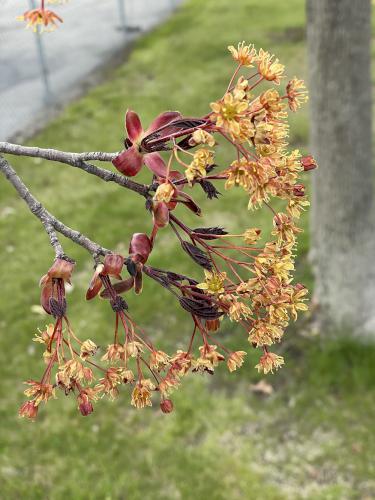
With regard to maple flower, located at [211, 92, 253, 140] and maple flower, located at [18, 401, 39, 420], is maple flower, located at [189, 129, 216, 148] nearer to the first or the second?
maple flower, located at [211, 92, 253, 140]

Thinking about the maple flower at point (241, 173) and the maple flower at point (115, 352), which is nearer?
the maple flower at point (241, 173)

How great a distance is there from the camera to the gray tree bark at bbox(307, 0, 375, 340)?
392 centimetres

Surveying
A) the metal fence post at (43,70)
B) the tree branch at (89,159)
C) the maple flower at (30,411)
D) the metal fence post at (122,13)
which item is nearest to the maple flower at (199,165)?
the tree branch at (89,159)

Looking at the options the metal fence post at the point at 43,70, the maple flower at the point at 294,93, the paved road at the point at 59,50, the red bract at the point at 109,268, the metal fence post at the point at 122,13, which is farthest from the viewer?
the metal fence post at the point at 122,13

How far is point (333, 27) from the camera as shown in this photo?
3877 mm

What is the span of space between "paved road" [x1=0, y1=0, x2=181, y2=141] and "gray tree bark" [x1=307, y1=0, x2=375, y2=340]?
3852 millimetres

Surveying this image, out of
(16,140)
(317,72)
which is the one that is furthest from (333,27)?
(16,140)

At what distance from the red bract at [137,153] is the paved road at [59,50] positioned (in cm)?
592

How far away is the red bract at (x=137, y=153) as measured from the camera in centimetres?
111

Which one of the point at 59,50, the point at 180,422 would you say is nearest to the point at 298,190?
the point at 180,422

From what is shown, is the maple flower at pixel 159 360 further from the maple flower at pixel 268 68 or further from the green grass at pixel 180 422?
the green grass at pixel 180 422

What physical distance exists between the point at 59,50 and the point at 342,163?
7611 mm

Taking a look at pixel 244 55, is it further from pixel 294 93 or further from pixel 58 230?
pixel 58 230

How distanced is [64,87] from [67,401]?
6548mm
